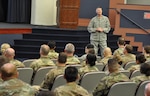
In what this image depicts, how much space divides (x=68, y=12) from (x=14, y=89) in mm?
7245

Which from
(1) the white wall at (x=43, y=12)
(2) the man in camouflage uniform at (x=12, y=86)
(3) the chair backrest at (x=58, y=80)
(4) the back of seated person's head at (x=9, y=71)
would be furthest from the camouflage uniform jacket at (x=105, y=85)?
(1) the white wall at (x=43, y=12)

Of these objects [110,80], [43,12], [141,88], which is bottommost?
[141,88]

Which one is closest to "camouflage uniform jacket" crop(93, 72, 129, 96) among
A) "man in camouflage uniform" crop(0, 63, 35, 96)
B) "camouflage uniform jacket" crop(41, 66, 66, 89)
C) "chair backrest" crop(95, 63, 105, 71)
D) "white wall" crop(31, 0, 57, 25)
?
"camouflage uniform jacket" crop(41, 66, 66, 89)

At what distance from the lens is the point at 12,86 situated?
3.72 meters

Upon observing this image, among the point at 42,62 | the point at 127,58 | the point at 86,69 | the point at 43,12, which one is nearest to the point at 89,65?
the point at 86,69

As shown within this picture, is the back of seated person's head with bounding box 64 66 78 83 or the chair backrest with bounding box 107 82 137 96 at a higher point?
the back of seated person's head with bounding box 64 66 78 83

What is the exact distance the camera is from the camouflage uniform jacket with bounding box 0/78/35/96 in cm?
370

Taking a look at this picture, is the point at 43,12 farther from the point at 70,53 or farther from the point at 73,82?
the point at 73,82

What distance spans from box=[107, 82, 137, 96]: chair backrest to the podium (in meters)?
6.32

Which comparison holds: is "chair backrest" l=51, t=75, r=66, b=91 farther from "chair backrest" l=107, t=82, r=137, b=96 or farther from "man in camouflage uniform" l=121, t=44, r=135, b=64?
"man in camouflage uniform" l=121, t=44, r=135, b=64

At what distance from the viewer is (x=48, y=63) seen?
19.7ft

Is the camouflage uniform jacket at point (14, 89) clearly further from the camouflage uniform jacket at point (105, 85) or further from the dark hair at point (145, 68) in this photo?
the dark hair at point (145, 68)

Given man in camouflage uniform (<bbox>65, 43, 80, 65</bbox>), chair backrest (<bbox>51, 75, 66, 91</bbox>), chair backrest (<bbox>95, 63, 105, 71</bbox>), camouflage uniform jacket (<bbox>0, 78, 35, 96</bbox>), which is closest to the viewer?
camouflage uniform jacket (<bbox>0, 78, 35, 96</bbox>)

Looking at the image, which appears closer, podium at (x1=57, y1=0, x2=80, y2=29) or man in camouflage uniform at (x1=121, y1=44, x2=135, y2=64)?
man in camouflage uniform at (x1=121, y1=44, x2=135, y2=64)
